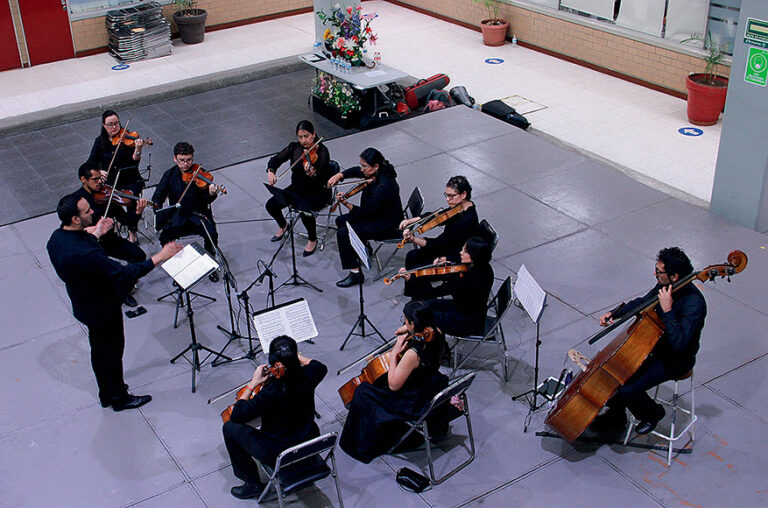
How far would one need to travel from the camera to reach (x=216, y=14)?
1430 centimetres

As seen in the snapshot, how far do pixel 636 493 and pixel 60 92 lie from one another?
32.3 feet

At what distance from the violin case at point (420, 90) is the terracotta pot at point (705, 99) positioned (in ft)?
10.3

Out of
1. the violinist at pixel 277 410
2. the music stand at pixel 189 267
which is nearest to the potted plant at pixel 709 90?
the music stand at pixel 189 267

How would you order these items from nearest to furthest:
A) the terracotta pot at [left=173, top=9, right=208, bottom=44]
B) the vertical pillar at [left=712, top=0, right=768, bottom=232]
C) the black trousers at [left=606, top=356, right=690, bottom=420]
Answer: the black trousers at [left=606, top=356, right=690, bottom=420]
the vertical pillar at [left=712, top=0, right=768, bottom=232]
the terracotta pot at [left=173, top=9, right=208, bottom=44]

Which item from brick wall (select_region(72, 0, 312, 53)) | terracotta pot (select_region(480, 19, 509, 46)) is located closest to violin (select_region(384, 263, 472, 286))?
terracotta pot (select_region(480, 19, 509, 46))

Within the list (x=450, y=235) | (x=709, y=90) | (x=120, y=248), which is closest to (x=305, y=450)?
(x=450, y=235)

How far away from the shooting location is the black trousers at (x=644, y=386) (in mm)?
5176

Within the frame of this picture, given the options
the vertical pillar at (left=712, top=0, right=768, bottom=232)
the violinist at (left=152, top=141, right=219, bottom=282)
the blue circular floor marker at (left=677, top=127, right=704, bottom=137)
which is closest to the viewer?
the violinist at (left=152, top=141, right=219, bottom=282)

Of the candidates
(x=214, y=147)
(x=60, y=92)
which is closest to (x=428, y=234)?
(x=214, y=147)

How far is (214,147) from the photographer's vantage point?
9953 millimetres

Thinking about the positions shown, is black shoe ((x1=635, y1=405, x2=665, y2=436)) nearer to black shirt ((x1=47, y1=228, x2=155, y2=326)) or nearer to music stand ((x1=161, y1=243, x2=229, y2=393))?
music stand ((x1=161, y1=243, x2=229, y2=393))

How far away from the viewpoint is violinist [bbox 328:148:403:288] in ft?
23.0

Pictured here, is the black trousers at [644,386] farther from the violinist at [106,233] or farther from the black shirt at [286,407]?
the violinist at [106,233]

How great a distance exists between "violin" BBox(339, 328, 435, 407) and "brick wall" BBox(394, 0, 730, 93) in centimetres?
714
